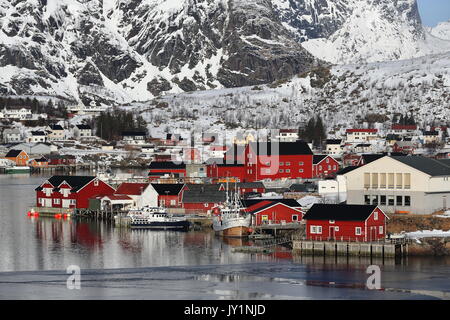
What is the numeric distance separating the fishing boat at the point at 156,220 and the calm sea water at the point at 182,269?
3.45 feet

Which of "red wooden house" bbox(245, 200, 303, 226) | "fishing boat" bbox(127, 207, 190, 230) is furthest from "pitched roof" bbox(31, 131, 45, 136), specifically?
"red wooden house" bbox(245, 200, 303, 226)

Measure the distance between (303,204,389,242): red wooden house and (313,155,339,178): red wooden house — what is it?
3967 cm

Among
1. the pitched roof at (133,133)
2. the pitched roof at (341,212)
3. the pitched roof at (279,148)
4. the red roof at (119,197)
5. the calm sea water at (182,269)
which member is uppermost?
the pitched roof at (133,133)

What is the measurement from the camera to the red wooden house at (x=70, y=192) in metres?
65.1

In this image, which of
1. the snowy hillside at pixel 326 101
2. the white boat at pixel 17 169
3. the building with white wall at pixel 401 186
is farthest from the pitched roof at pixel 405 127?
the building with white wall at pixel 401 186

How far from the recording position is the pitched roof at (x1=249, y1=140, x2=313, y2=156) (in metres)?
84.2

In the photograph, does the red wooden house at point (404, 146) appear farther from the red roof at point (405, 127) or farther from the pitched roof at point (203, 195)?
the pitched roof at point (203, 195)

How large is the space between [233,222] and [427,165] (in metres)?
9.70

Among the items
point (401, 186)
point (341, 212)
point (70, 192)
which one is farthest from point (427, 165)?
point (70, 192)

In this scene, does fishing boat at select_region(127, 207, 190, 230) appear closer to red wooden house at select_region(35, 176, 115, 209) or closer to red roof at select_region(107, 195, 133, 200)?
red roof at select_region(107, 195, 133, 200)

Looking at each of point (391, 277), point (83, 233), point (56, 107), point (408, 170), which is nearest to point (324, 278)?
point (391, 277)

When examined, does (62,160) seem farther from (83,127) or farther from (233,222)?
(233,222)

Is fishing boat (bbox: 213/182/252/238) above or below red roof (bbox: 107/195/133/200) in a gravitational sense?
below

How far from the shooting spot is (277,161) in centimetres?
8475
